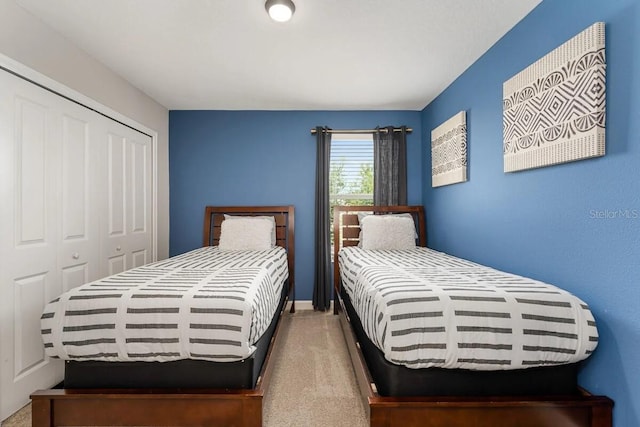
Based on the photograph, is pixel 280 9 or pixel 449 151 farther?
pixel 449 151

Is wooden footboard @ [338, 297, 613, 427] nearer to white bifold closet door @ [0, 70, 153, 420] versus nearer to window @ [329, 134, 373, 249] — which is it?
white bifold closet door @ [0, 70, 153, 420]

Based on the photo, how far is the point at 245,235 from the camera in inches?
139

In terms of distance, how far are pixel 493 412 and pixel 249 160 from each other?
3.27 m

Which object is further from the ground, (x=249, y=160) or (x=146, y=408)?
→ (x=249, y=160)

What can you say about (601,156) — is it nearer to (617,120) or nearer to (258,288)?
(617,120)

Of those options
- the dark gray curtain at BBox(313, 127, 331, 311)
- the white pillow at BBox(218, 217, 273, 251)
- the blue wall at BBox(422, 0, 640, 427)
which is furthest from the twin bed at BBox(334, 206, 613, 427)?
the dark gray curtain at BBox(313, 127, 331, 311)

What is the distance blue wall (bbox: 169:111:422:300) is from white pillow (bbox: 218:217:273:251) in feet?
1.31

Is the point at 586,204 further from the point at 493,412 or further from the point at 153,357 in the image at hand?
the point at 153,357

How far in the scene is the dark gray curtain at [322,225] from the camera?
152 inches

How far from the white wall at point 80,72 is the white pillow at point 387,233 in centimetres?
223

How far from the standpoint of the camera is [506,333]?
1.42 meters

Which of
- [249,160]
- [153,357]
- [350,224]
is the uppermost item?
[249,160]

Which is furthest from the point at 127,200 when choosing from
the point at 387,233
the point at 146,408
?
the point at 387,233

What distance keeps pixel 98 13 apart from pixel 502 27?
8.05 feet
